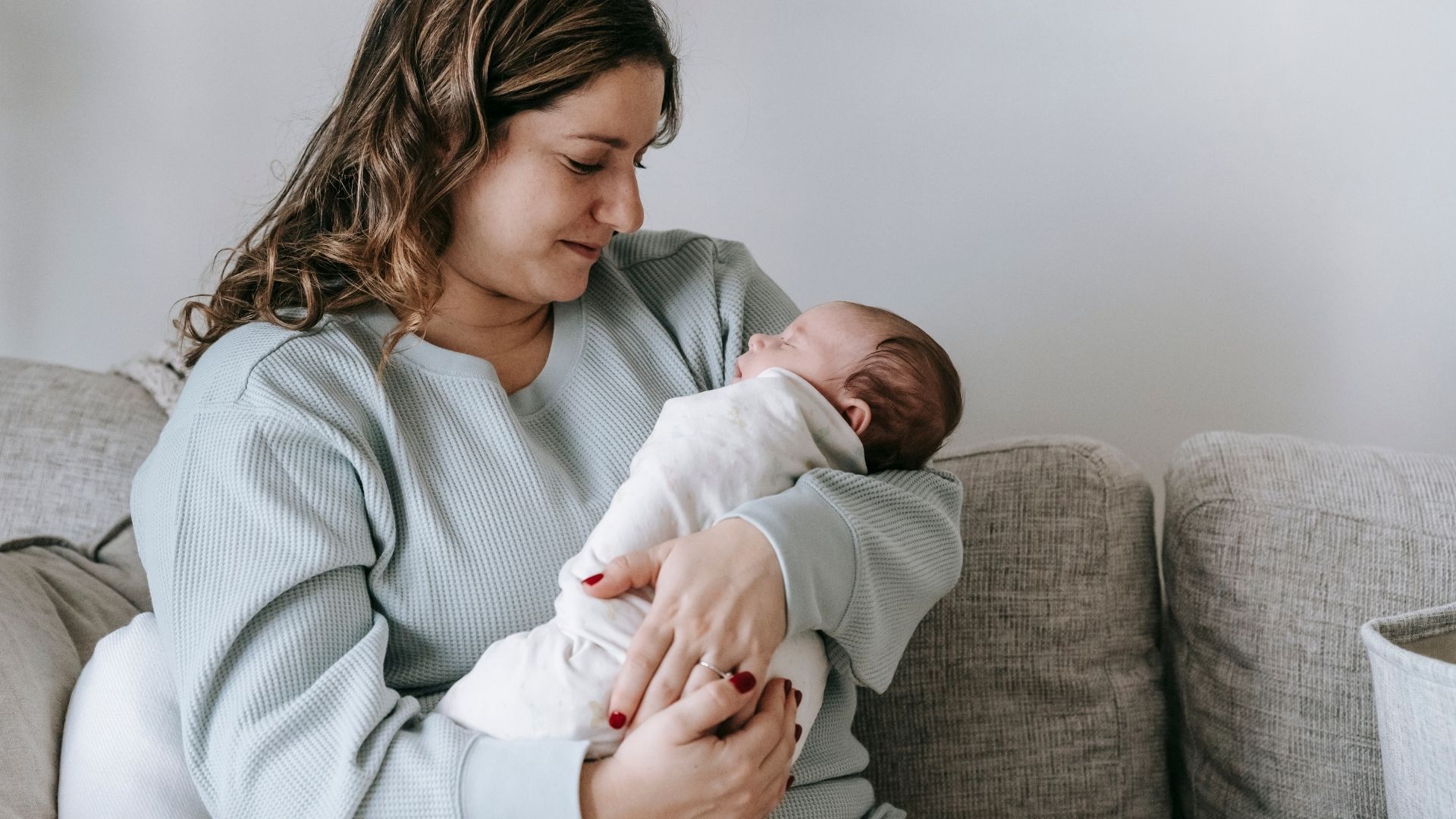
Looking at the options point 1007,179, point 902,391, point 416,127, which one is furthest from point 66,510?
point 1007,179

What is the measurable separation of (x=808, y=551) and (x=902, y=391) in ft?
0.76

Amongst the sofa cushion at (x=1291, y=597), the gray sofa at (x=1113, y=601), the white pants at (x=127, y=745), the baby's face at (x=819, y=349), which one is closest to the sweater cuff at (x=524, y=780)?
the white pants at (x=127, y=745)

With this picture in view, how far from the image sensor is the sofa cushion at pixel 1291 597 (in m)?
1.42

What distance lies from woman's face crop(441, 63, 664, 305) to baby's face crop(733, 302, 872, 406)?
0.21 metres

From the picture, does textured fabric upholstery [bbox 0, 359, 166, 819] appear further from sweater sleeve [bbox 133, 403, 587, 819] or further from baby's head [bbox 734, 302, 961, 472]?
baby's head [bbox 734, 302, 961, 472]

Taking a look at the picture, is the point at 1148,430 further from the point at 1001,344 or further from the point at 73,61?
the point at 73,61

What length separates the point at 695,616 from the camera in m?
1.08

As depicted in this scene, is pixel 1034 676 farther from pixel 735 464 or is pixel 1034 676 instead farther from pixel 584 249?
pixel 584 249

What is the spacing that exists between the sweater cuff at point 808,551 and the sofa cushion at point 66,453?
3.01 feet

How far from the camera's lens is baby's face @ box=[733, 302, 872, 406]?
1299 mm

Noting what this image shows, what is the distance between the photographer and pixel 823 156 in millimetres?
1986

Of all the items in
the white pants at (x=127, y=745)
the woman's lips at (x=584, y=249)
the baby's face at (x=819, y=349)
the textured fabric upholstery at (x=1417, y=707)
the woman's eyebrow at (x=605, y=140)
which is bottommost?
the white pants at (x=127, y=745)

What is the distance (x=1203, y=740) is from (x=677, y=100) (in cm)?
108

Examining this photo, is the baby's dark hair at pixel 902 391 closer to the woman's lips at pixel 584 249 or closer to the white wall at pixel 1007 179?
the woman's lips at pixel 584 249
